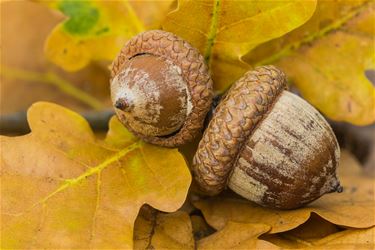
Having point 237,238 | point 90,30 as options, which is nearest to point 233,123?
point 237,238

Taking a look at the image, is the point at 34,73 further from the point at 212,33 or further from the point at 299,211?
the point at 299,211

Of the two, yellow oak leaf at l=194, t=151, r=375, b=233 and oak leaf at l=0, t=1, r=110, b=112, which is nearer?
yellow oak leaf at l=194, t=151, r=375, b=233

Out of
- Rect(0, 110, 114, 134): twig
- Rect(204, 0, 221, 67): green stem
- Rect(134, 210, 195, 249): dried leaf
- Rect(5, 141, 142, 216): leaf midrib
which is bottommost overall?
Rect(0, 110, 114, 134): twig

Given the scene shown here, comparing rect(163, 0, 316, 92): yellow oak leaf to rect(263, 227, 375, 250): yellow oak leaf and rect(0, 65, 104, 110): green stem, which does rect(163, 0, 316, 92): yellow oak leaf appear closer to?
rect(263, 227, 375, 250): yellow oak leaf

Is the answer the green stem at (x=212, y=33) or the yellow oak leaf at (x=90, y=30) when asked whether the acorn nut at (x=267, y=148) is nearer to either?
the green stem at (x=212, y=33)

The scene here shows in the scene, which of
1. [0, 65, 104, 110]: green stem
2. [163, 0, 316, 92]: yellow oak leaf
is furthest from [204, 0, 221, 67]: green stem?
[0, 65, 104, 110]: green stem

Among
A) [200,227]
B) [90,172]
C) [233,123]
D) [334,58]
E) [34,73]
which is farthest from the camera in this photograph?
[34,73]
